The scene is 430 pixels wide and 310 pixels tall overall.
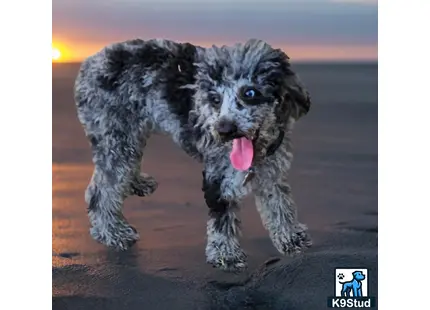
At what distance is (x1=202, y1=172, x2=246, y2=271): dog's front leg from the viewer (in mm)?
1641

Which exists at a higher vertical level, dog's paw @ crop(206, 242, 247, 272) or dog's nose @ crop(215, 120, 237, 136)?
dog's nose @ crop(215, 120, 237, 136)

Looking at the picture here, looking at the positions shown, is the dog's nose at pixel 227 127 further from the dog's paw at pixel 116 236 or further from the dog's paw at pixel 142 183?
the dog's paw at pixel 116 236

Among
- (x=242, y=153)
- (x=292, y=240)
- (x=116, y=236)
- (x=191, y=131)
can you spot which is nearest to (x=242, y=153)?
(x=242, y=153)

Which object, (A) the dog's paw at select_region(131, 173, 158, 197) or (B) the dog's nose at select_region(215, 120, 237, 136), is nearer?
(B) the dog's nose at select_region(215, 120, 237, 136)

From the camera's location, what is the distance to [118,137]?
165 cm

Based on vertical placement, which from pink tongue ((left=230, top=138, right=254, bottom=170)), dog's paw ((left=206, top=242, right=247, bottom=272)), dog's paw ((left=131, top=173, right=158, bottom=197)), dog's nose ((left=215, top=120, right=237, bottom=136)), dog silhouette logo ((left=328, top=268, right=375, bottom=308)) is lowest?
dog silhouette logo ((left=328, top=268, right=375, bottom=308))

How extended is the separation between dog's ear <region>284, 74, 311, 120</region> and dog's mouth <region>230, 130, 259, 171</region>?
0.13 meters

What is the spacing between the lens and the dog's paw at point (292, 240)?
166cm

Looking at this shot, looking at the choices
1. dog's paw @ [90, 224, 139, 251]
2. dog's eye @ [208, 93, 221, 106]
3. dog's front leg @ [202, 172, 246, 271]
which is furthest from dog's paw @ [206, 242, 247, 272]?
dog's eye @ [208, 93, 221, 106]
